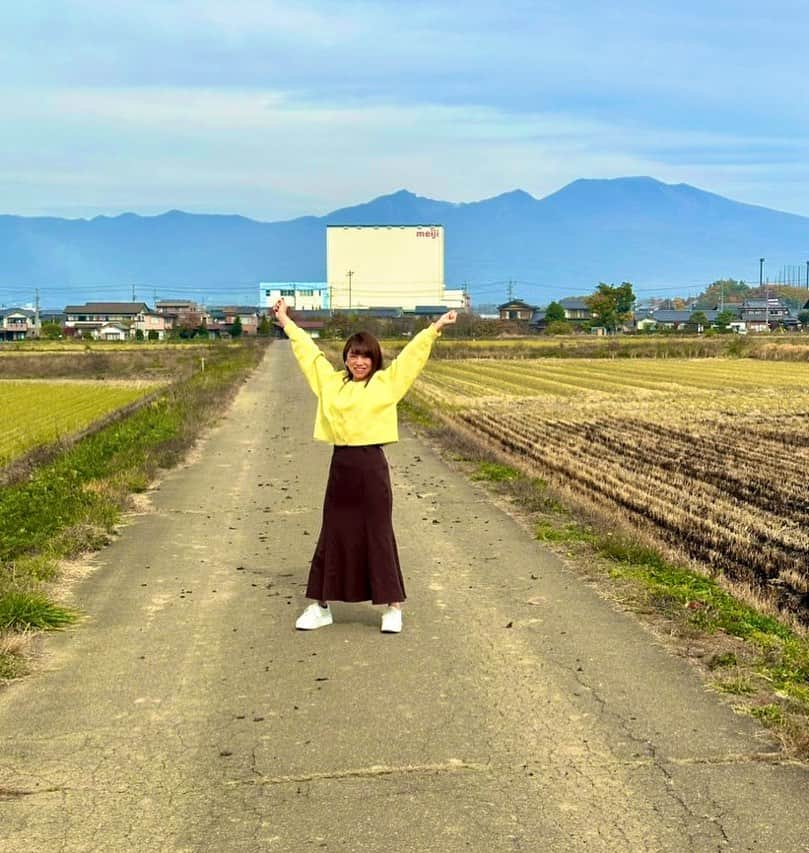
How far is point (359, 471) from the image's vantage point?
5.89 metres

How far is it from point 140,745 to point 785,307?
17070cm

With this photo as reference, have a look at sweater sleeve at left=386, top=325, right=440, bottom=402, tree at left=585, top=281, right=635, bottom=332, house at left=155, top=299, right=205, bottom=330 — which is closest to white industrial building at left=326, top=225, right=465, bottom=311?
house at left=155, top=299, right=205, bottom=330

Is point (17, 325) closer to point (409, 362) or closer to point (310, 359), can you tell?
point (310, 359)

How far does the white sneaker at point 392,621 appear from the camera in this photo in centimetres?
592

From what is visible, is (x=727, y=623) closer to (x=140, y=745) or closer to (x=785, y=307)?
(x=140, y=745)

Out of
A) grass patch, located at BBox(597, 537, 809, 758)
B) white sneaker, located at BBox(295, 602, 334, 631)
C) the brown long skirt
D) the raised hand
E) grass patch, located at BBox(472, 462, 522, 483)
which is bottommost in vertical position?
grass patch, located at BBox(472, 462, 522, 483)

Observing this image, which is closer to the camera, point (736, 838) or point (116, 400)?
point (736, 838)

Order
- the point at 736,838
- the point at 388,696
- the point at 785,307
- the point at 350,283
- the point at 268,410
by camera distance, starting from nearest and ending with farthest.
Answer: the point at 736,838 → the point at 388,696 → the point at 268,410 → the point at 350,283 → the point at 785,307

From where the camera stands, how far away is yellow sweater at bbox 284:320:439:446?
18.9 ft

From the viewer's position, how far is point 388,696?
4863 mm

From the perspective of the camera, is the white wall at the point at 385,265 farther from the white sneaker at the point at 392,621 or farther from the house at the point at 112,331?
the white sneaker at the point at 392,621

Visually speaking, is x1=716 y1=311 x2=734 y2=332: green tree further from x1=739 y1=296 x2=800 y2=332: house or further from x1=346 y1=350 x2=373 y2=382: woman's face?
x1=346 y1=350 x2=373 y2=382: woman's face

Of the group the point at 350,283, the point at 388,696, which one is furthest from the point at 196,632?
the point at 350,283

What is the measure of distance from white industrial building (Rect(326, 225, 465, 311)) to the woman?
142 metres
